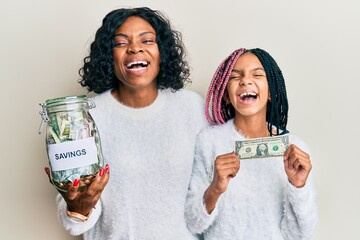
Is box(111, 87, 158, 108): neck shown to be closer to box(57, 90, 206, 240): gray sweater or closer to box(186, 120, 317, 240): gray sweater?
box(57, 90, 206, 240): gray sweater

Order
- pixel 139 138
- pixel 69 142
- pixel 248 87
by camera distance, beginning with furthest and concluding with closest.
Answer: pixel 139 138, pixel 248 87, pixel 69 142

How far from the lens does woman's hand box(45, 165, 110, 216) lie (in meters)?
1.08

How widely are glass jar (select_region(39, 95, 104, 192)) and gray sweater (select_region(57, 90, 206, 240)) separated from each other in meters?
0.19

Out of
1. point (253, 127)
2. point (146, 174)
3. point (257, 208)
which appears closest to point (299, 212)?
point (257, 208)

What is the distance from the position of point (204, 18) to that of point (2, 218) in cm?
80

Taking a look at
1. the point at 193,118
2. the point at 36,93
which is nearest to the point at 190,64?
the point at 193,118

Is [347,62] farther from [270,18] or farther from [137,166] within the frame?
[137,166]

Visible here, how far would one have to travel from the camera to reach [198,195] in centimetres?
121

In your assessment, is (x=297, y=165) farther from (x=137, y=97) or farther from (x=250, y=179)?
(x=137, y=97)

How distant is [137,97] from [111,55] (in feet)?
0.38

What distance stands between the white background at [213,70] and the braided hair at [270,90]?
223 millimetres

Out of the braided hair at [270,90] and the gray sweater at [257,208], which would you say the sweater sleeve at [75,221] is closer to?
the gray sweater at [257,208]

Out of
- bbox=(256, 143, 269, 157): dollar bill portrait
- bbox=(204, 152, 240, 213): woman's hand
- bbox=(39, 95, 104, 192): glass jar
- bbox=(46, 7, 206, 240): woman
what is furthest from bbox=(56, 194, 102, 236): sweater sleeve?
bbox=(256, 143, 269, 157): dollar bill portrait

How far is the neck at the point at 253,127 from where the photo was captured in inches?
47.6
